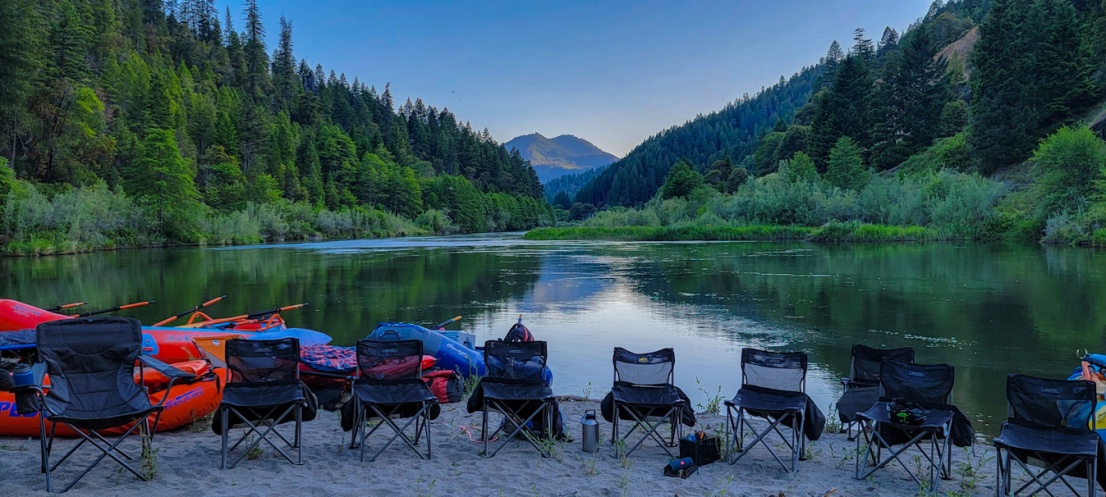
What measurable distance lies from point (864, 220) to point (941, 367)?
48.1 m

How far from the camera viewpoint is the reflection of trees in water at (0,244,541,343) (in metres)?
15.1

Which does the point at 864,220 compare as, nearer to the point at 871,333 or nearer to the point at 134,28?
the point at 871,333

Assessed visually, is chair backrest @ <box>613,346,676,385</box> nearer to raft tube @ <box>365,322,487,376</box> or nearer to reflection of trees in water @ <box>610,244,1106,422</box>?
raft tube @ <box>365,322,487,376</box>

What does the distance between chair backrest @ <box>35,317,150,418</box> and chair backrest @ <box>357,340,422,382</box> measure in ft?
5.13

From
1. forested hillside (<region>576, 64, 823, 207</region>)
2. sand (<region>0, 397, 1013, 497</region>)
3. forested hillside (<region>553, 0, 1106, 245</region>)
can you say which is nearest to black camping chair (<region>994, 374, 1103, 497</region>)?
sand (<region>0, 397, 1013, 497</region>)

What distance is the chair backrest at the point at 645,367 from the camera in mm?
5492

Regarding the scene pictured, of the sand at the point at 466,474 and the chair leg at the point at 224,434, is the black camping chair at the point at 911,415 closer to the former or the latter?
the sand at the point at 466,474

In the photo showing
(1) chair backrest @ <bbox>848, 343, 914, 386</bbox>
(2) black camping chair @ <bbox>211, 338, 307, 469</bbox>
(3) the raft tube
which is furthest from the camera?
(3) the raft tube

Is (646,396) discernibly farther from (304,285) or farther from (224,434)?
(304,285)

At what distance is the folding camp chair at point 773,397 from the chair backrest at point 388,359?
2.56 metres

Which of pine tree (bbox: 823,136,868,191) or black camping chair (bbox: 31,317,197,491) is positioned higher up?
pine tree (bbox: 823,136,868,191)

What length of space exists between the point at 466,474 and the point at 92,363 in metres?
2.85

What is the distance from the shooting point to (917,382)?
15.9 ft

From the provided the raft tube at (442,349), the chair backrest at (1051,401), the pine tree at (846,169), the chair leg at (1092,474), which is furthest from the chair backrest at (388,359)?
the pine tree at (846,169)
